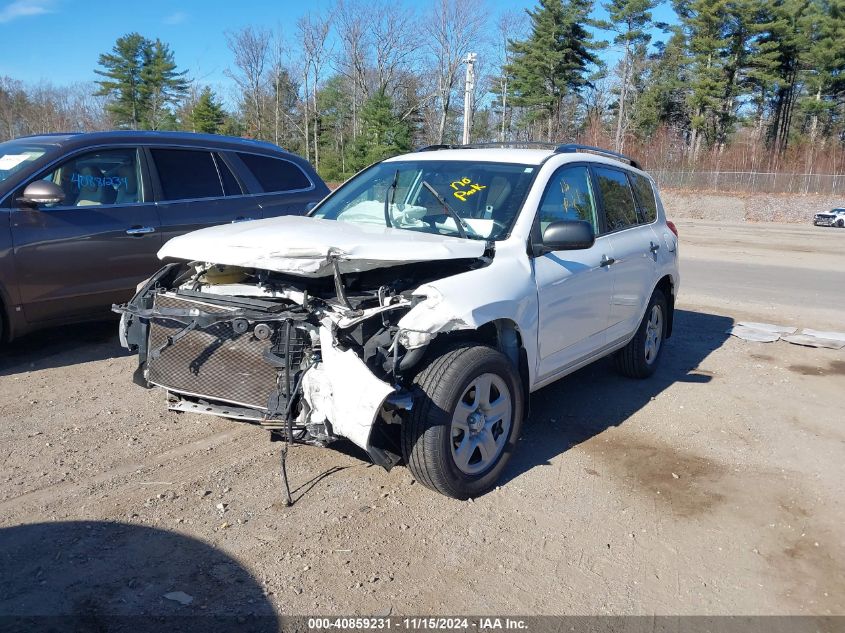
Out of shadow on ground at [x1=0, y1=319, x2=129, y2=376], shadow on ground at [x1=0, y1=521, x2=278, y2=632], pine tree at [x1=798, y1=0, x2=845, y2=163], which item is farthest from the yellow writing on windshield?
pine tree at [x1=798, y1=0, x2=845, y2=163]

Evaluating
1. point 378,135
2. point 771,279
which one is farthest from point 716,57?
point 771,279

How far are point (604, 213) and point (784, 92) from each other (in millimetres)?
64323

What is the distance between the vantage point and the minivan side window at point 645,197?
6.08 m

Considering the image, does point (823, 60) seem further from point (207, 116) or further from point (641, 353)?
point (641, 353)

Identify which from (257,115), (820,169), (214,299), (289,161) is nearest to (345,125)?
(257,115)

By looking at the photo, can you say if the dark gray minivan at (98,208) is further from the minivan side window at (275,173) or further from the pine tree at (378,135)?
the pine tree at (378,135)

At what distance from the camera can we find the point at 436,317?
3.45 m

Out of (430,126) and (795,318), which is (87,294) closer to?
(795,318)

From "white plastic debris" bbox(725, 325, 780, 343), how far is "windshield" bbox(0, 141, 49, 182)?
7.54 m

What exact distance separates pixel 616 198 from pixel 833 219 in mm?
38161

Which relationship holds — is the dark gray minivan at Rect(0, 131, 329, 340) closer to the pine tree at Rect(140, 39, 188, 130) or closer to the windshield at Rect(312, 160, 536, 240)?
the windshield at Rect(312, 160, 536, 240)

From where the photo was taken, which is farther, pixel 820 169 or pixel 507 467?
pixel 820 169

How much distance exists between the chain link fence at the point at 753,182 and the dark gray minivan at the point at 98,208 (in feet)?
163

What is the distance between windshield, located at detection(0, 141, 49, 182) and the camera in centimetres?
579
